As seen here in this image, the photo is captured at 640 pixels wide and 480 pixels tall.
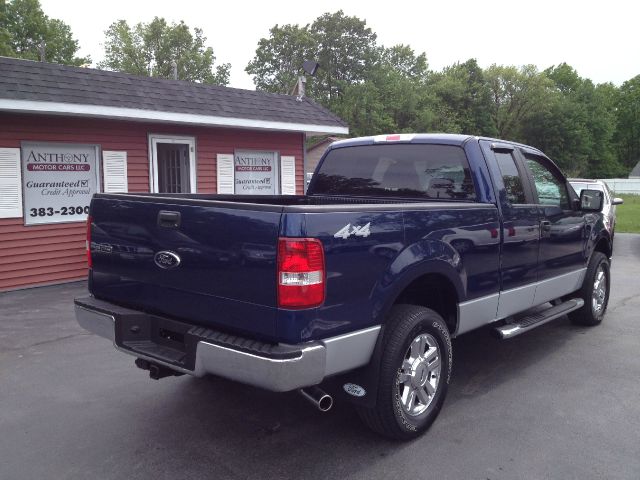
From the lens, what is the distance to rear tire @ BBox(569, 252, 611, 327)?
6129 mm

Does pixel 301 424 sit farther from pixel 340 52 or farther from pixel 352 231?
pixel 340 52

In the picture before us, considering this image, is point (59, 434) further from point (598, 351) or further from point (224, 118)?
point (224, 118)

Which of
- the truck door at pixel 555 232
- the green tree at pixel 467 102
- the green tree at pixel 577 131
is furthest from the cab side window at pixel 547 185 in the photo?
the green tree at pixel 577 131

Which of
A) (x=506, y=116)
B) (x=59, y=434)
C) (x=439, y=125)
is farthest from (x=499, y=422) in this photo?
(x=506, y=116)

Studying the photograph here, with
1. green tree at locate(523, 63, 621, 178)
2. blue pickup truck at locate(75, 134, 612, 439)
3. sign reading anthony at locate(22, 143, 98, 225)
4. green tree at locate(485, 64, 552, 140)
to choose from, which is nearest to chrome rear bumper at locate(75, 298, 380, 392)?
blue pickup truck at locate(75, 134, 612, 439)

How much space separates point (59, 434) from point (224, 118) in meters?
7.75

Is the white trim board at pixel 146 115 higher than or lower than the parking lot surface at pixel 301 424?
higher

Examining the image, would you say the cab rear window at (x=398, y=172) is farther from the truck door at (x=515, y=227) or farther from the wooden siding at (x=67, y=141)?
the wooden siding at (x=67, y=141)

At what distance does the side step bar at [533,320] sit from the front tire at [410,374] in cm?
87

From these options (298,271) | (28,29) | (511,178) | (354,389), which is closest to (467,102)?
(28,29)

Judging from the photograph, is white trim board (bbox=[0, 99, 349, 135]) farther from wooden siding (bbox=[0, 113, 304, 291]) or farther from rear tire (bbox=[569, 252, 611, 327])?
rear tire (bbox=[569, 252, 611, 327])

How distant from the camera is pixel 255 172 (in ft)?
39.9

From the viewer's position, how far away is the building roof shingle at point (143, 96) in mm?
8464

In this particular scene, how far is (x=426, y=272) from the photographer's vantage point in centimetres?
358
